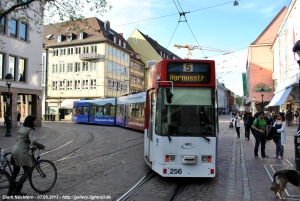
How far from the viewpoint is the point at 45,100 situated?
57.6 metres

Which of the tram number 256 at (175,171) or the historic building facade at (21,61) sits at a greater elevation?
the historic building facade at (21,61)

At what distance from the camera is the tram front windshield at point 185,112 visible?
6.98 meters

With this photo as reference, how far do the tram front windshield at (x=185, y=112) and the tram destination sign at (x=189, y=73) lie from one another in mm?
235

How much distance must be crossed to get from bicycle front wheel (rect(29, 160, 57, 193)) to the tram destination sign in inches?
138

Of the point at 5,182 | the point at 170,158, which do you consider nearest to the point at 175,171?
the point at 170,158

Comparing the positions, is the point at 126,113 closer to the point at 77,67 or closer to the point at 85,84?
the point at 85,84

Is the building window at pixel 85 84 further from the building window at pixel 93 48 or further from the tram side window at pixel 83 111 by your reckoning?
the tram side window at pixel 83 111

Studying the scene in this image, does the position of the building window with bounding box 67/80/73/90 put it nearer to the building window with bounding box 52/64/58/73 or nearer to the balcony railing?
the building window with bounding box 52/64/58/73

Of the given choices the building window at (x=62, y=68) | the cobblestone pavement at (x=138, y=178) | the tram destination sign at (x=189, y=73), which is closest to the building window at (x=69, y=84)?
the building window at (x=62, y=68)

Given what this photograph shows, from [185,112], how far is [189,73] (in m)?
1.02

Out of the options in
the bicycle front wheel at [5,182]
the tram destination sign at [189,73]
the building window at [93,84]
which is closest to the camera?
the bicycle front wheel at [5,182]

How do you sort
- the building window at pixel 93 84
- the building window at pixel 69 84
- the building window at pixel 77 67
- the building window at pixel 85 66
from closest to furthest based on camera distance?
the building window at pixel 93 84 → the building window at pixel 85 66 → the building window at pixel 77 67 → the building window at pixel 69 84

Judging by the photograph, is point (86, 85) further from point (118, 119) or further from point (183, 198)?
point (183, 198)

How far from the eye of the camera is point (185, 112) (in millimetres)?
7020
